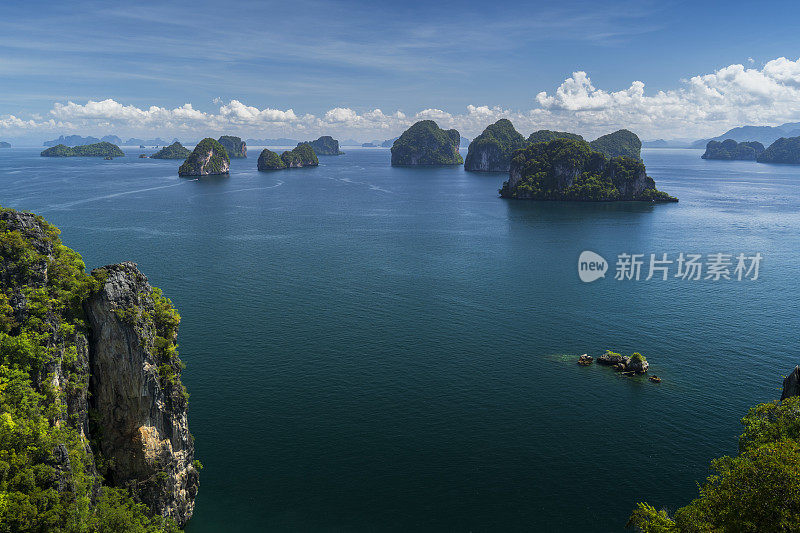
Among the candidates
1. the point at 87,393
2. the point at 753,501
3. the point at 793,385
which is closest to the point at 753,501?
the point at 753,501

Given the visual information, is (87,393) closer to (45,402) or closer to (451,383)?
(45,402)

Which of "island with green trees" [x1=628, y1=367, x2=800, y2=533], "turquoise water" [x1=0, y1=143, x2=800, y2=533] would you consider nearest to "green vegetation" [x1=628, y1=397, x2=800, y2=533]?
"island with green trees" [x1=628, y1=367, x2=800, y2=533]

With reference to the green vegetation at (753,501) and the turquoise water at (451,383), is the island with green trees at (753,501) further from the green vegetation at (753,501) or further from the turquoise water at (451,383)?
the turquoise water at (451,383)

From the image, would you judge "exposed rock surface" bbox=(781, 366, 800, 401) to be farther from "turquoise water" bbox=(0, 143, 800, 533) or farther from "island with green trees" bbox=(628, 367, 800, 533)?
"island with green trees" bbox=(628, 367, 800, 533)

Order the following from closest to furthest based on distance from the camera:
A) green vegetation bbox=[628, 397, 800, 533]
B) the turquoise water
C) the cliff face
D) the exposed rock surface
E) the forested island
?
green vegetation bbox=[628, 397, 800, 533] < the forested island < the cliff face < the exposed rock surface < the turquoise water

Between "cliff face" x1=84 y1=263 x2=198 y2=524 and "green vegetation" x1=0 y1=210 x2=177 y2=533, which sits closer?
"green vegetation" x1=0 y1=210 x2=177 y2=533
